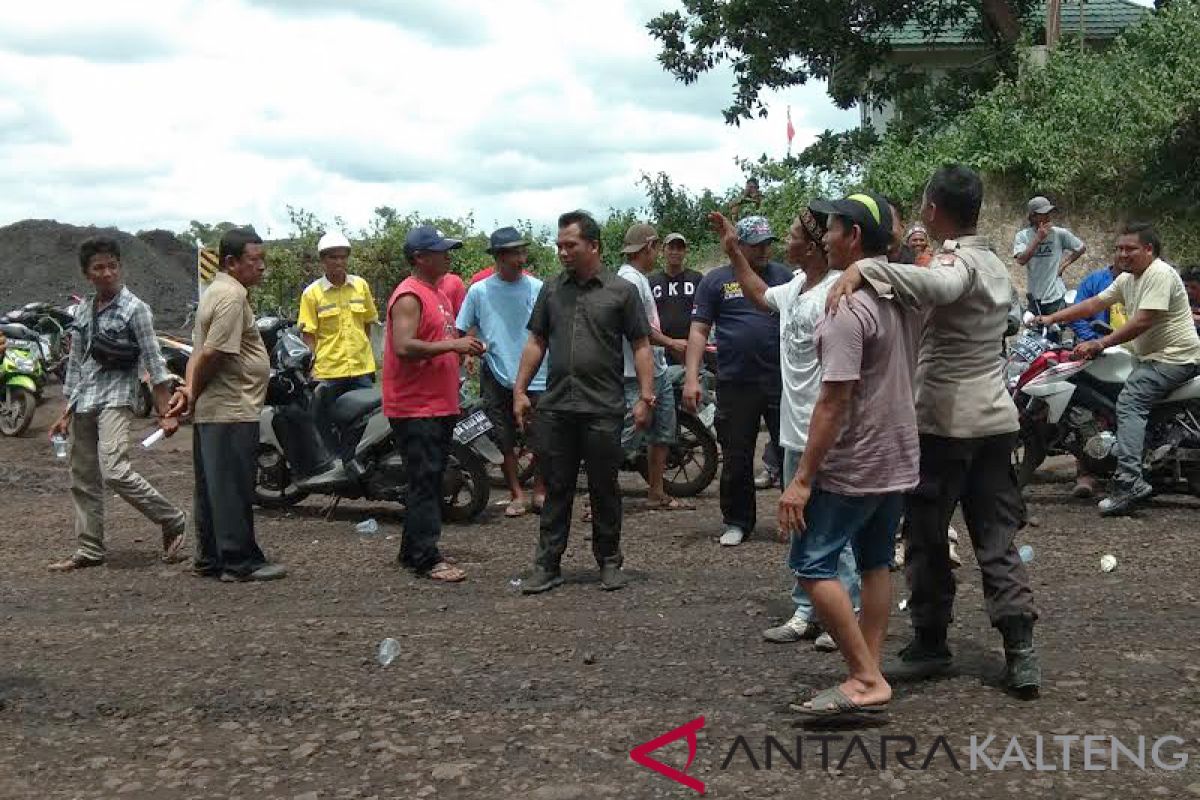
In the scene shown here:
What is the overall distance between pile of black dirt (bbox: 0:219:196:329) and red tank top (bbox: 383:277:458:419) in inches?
789

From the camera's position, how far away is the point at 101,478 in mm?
7504

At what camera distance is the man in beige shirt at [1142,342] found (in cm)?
782

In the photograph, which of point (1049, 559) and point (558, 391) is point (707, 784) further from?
point (1049, 559)

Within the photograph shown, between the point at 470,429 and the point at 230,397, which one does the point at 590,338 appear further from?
the point at 470,429

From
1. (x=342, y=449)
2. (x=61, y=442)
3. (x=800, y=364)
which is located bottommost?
(x=342, y=449)

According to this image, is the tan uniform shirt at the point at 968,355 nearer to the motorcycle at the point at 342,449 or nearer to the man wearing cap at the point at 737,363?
the man wearing cap at the point at 737,363

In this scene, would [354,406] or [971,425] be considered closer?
[971,425]

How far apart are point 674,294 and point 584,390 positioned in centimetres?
369

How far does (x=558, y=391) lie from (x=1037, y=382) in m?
3.72

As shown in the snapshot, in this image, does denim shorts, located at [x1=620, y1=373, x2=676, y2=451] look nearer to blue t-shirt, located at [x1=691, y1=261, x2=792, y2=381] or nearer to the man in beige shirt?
blue t-shirt, located at [x1=691, y1=261, x2=792, y2=381]

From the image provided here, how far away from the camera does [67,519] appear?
945cm

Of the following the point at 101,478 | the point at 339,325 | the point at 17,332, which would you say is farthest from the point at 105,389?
the point at 17,332

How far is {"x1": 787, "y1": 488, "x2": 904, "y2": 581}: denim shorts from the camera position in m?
4.36

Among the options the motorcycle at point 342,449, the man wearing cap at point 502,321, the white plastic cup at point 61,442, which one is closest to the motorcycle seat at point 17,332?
the motorcycle at point 342,449
